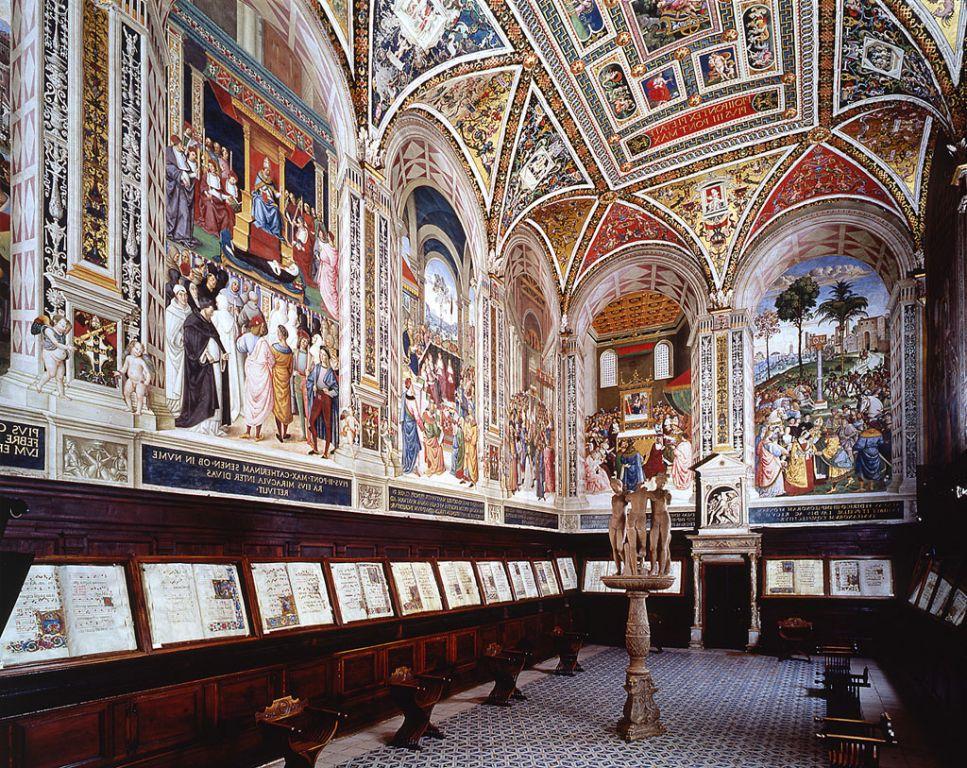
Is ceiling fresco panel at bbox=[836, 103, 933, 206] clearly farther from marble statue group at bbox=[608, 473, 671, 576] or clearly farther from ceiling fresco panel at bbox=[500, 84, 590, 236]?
marble statue group at bbox=[608, 473, 671, 576]

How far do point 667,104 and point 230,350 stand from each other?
32.0 feet

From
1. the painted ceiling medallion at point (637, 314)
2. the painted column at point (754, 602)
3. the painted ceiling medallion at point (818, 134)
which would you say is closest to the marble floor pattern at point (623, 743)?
Answer: the painted column at point (754, 602)

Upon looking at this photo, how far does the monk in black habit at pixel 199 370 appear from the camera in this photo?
279 inches

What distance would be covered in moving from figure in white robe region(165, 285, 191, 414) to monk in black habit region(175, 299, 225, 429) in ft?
0.19

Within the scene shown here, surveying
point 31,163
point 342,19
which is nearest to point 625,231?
point 342,19

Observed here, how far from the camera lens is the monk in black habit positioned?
23.2ft

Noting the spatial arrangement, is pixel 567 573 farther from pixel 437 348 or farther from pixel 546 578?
pixel 437 348

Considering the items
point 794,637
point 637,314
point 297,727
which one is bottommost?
point 794,637

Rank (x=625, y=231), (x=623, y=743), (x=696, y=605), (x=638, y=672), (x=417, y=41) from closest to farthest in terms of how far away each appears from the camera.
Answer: (x=623, y=743) < (x=638, y=672) < (x=417, y=41) < (x=696, y=605) < (x=625, y=231)

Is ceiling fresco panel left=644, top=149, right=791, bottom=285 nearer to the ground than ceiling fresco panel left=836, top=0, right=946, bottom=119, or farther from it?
nearer to the ground

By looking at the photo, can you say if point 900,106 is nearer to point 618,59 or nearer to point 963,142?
point 963,142

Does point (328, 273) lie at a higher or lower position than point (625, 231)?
lower

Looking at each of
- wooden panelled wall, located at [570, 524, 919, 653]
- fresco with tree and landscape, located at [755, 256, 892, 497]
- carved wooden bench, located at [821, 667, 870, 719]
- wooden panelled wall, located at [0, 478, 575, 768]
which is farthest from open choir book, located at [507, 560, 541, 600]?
fresco with tree and landscape, located at [755, 256, 892, 497]

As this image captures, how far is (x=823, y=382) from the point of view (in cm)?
1639
